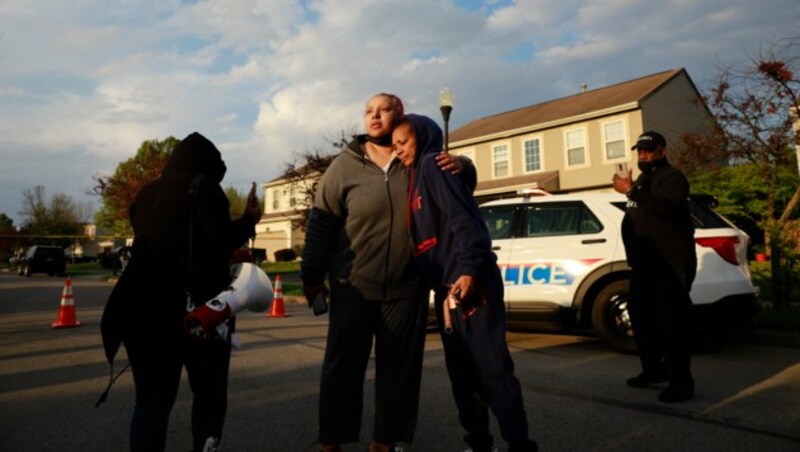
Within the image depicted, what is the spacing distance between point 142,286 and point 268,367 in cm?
347

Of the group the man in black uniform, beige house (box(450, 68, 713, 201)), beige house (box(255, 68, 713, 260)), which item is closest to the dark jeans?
the man in black uniform

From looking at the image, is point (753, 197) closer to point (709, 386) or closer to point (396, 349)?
point (709, 386)

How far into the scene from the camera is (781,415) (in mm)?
3740

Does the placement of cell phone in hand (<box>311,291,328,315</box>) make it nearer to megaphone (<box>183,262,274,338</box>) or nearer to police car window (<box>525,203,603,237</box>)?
megaphone (<box>183,262,274,338</box>)

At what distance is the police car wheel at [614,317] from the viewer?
5.82 m

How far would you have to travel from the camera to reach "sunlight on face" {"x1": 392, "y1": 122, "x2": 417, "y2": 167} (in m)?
2.74

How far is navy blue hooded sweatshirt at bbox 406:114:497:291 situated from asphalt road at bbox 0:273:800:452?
1191mm

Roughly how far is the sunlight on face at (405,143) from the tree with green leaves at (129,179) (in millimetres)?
31411

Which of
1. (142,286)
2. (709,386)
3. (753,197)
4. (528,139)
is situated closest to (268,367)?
(142,286)

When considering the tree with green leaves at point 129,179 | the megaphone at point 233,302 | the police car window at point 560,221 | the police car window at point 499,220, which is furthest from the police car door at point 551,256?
the tree with green leaves at point 129,179

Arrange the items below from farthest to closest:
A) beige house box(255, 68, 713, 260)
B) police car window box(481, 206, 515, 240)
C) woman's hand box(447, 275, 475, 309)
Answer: beige house box(255, 68, 713, 260), police car window box(481, 206, 515, 240), woman's hand box(447, 275, 475, 309)

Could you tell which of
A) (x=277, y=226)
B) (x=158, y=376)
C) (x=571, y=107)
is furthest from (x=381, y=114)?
(x=277, y=226)

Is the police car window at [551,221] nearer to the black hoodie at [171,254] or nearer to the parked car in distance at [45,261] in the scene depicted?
the black hoodie at [171,254]

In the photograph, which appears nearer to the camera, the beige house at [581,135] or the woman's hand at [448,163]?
the woman's hand at [448,163]
